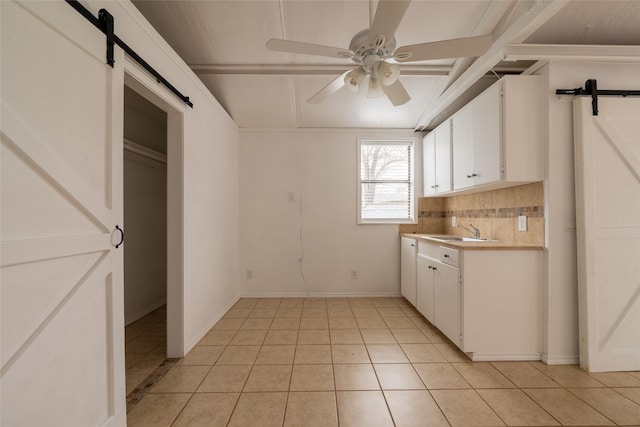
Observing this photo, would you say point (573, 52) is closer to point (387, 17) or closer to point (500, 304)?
point (387, 17)

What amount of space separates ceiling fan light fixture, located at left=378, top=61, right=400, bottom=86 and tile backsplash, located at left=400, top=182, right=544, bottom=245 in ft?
5.19

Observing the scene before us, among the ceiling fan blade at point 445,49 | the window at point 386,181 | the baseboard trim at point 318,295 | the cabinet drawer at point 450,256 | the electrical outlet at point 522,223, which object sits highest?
the ceiling fan blade at point 445,49

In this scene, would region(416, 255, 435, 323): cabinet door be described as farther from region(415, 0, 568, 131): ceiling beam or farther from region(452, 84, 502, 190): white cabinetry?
region(415, 0, 568, 131): ceiling beam

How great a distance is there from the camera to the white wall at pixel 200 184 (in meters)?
1.71

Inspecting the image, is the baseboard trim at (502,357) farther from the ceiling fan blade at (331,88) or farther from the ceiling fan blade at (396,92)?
the ceiling fan blade at (331,88)

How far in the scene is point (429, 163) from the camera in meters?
3.52

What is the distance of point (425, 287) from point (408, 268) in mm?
562

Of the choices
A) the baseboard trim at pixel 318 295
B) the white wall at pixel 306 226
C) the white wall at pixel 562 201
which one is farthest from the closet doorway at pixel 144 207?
the white wall at pixel 562 201

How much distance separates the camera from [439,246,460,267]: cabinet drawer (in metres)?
2.20

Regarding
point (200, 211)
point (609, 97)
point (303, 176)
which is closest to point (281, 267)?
point (303, 176)

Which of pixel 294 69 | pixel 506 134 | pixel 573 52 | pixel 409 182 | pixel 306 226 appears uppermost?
pixel 294 69

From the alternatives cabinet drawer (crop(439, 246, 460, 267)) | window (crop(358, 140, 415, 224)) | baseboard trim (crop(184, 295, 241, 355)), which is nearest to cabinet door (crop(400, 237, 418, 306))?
window (crop(358, 140, 415, 224))

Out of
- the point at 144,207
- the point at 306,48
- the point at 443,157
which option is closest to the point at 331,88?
the point at 306,48

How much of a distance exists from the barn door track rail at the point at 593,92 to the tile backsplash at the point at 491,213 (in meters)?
0.69
